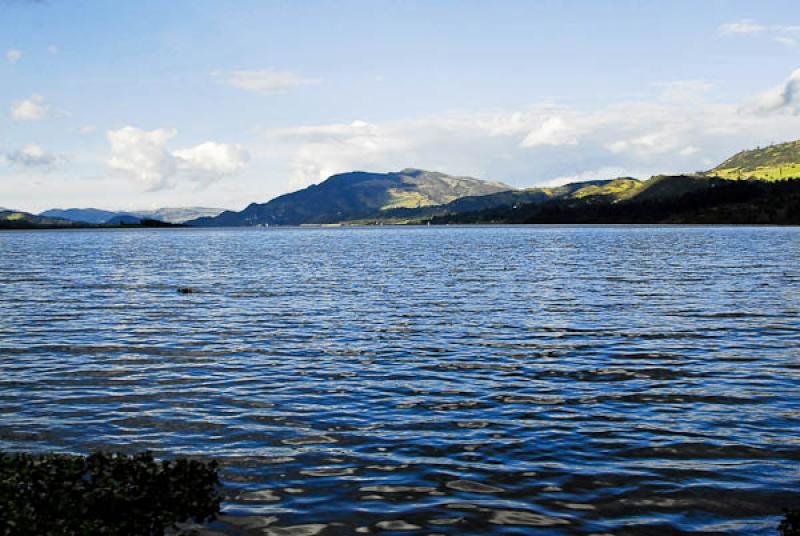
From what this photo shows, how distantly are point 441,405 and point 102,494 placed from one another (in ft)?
37.2

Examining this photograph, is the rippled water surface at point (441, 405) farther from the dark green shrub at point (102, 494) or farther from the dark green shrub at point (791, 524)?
the dark green shrub at point (102, 494)

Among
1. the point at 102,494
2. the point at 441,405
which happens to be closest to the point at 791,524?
the point at 441,405

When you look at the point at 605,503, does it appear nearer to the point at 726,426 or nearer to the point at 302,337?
the point at 726,426

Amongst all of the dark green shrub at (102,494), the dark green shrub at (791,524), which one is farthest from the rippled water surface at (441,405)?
the dark green shrub at (102,494)

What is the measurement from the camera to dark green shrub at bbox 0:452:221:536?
492 inches

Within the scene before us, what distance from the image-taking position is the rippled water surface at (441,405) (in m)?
14.6

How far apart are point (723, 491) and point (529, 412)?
6982 mm

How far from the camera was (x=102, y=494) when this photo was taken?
13.8 m

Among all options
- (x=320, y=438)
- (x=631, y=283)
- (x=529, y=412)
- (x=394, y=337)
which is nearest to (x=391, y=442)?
(x=320, y=438)

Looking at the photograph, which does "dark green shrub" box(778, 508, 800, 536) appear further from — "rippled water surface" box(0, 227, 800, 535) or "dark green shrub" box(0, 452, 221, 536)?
"dark green shrub" box(0, 452, 221, 536)

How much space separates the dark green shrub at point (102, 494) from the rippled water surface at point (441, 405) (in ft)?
3.21

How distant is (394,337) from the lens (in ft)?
119

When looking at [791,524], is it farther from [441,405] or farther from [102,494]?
[102,494]

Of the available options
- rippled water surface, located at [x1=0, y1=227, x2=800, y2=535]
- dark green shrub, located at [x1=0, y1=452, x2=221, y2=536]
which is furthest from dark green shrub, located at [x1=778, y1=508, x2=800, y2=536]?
dark green shrub, located at [x1=0, y1=452, x2=221, y2=536]
